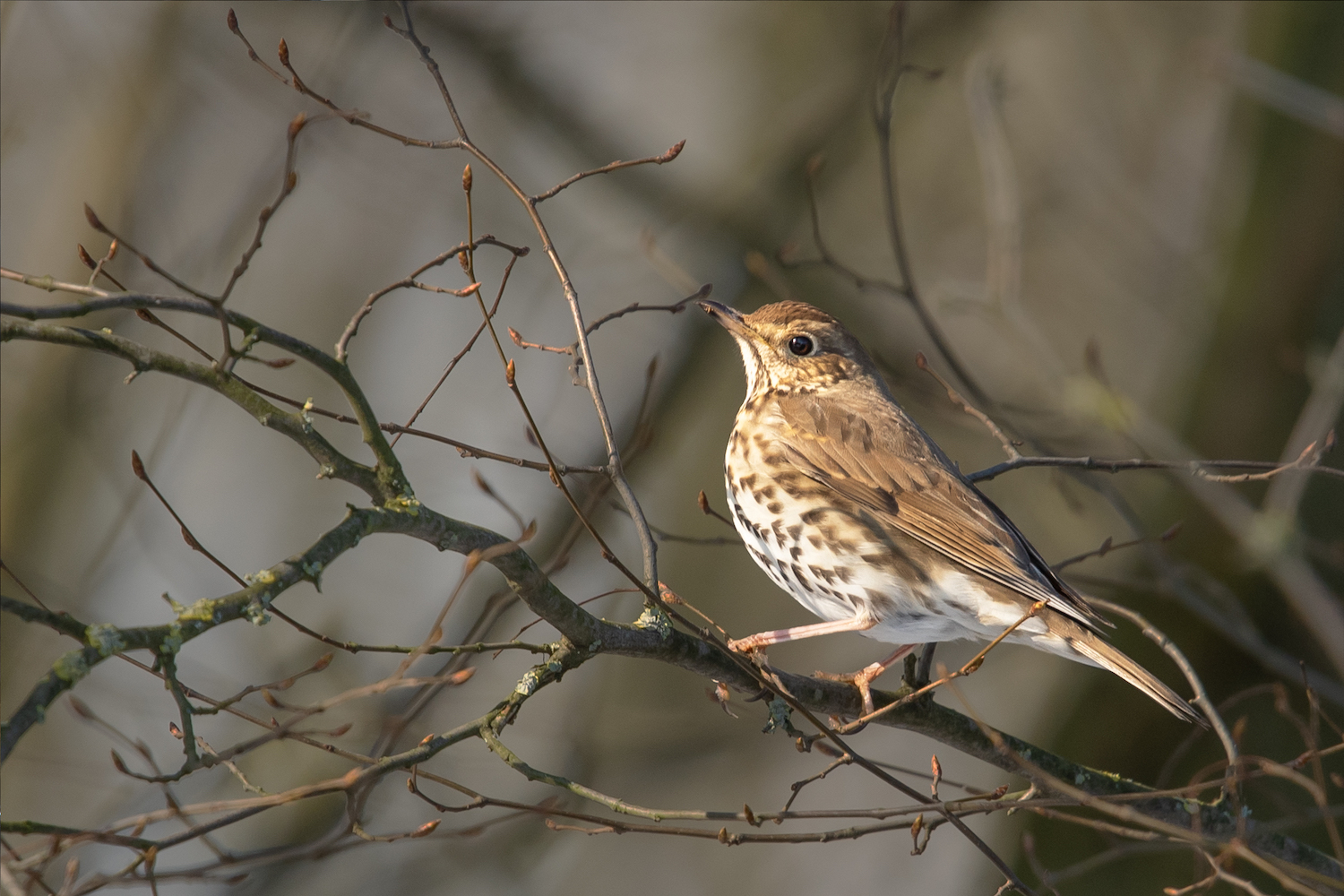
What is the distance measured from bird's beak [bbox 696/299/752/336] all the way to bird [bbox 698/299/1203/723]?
0.05 feet

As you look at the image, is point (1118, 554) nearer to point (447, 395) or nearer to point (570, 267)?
point (570, 267)

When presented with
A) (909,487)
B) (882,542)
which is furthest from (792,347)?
(882,542)

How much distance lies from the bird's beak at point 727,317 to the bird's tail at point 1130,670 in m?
1.86

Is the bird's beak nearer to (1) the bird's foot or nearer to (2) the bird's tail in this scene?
(1) the bird's foot

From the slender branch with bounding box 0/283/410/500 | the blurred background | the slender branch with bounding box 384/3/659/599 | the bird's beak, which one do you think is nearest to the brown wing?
the bird's beak

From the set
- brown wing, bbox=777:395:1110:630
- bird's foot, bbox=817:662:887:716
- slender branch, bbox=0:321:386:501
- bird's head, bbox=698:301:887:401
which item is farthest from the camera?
bird's head, bbox=698:301:887:401

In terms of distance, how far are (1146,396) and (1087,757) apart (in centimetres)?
424

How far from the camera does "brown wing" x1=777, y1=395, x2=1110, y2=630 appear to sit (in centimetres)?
411

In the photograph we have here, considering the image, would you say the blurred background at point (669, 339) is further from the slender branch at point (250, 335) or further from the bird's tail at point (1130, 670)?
the slender branch at point (250, 335)

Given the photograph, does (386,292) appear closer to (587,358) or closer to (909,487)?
(587,358)

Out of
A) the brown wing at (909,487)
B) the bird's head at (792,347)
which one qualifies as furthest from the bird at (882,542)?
the bird's head at (792,347)

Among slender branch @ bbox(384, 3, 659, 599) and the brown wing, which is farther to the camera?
the brown wing

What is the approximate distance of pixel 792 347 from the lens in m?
4.92

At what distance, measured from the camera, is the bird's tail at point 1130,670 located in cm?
358
